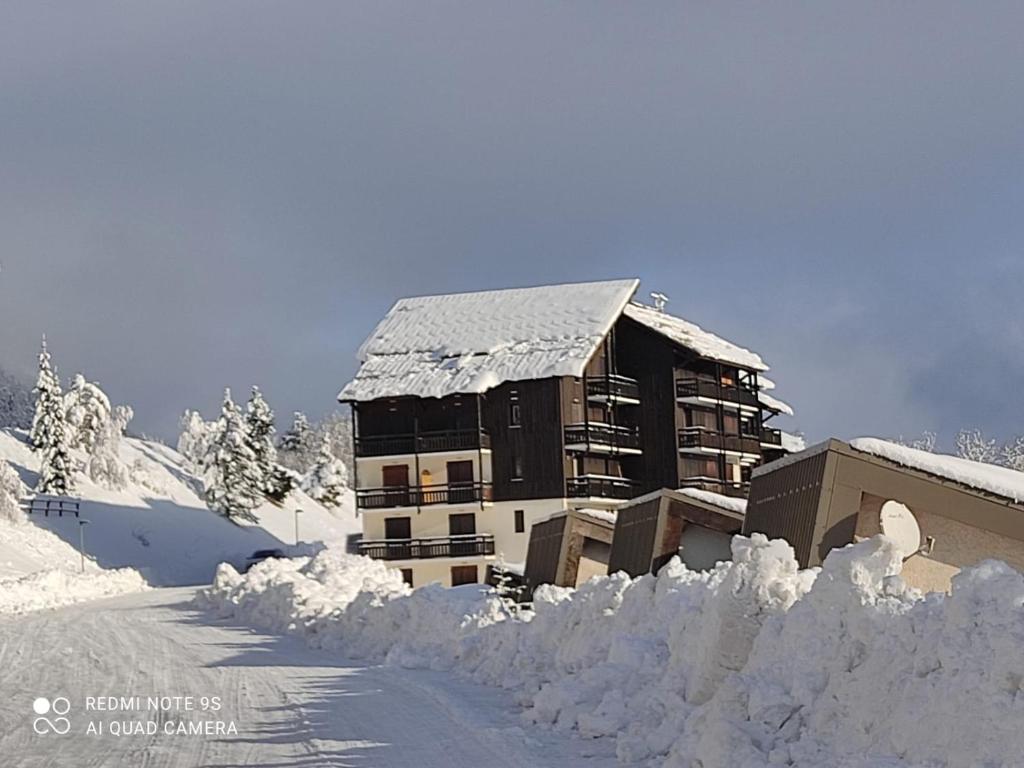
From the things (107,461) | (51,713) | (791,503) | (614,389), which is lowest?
(51,713)

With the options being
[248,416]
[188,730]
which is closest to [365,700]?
[188,730]

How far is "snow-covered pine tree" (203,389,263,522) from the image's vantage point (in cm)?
7594

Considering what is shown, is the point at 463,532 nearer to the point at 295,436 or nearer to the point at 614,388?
the point at 614,388

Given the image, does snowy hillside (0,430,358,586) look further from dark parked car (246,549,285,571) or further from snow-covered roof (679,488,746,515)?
snow-covered roof (679,488,746,515)

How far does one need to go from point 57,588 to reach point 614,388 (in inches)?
887

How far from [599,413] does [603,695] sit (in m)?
40.0

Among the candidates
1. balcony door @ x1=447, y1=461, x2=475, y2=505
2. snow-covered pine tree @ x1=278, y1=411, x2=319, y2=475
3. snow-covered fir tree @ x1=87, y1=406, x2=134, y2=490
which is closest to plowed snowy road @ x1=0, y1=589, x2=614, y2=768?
balcony door @ x1=447, y1=461, x2=475, y2=505

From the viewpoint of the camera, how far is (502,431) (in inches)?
2021

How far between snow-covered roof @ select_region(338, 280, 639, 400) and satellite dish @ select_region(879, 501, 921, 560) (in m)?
30.4

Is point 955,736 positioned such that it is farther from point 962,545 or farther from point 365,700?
point 962,545

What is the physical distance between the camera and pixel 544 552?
3403 centimetres

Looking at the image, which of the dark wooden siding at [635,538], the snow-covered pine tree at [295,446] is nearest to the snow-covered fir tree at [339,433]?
the snow-covered pine tree at [295,446]

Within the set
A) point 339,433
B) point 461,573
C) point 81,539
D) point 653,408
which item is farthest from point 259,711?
point 339,433

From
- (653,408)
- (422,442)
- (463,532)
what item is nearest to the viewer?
(463,532)
